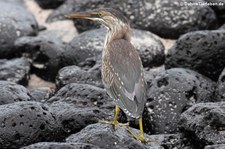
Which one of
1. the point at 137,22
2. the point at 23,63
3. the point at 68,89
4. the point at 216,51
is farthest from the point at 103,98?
the point at 137,22

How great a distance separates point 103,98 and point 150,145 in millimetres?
1184

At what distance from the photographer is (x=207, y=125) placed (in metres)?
6.33

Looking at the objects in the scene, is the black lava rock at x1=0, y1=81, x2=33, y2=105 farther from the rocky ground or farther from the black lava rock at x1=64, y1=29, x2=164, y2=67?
the black lava rock at x1=64, y1=29, x2=164, y2=67

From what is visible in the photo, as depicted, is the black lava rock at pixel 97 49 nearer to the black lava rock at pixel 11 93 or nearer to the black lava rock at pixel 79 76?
the black lava rock at pixel 79 76

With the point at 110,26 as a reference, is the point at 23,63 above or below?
below

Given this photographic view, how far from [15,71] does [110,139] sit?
360 centimetres

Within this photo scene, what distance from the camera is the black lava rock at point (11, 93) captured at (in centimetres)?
718

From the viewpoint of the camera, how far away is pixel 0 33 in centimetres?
1025

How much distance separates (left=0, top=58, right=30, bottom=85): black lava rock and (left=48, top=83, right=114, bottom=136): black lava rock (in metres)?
1.78

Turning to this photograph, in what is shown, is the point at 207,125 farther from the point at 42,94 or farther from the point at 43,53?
the point at 43,53

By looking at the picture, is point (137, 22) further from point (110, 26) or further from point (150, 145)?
point (150, 145)

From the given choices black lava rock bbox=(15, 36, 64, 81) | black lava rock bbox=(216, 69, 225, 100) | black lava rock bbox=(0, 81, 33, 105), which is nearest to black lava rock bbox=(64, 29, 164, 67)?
black lava rock bbox=(15, 36, 64, 81)

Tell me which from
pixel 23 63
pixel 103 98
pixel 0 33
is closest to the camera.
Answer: pixel 103 98

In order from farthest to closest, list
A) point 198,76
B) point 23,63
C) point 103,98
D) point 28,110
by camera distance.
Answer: point 23,63, point 198,76, point 103,98, point 28,110
